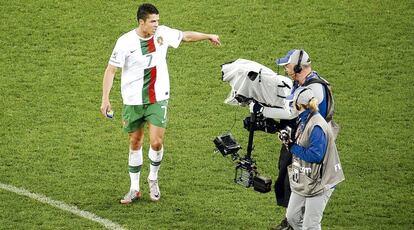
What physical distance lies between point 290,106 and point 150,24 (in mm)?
2438

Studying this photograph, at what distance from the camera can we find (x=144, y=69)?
514 inches

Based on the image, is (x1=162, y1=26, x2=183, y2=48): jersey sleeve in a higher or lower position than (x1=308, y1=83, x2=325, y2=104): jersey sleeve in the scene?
higher

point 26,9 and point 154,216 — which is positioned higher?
point 26,9

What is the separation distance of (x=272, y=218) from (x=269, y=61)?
16.2ft

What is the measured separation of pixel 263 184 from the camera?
11.8 m

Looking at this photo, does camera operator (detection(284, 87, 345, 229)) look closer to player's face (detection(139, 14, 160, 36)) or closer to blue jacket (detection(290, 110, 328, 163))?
blue jacket (detection(290, 110, 328, 163))

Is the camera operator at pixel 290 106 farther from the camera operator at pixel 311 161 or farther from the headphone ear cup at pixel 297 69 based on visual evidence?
the camera operator at pixel 311 161

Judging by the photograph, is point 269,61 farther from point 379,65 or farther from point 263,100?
point 263,100

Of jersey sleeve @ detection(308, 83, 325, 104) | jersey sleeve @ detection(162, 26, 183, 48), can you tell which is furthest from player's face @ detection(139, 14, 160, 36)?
jersey sleeve @ detection(308, 83, 325, 104)

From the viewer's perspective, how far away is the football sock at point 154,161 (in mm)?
13234

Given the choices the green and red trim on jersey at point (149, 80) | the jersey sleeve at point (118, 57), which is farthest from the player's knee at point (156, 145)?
the jersey sleeve at point (118, 57)

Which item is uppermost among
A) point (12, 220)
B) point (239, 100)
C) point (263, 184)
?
point (239, 100)

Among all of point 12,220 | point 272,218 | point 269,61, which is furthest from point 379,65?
point 12,220

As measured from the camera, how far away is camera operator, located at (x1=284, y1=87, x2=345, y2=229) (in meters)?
10.9
